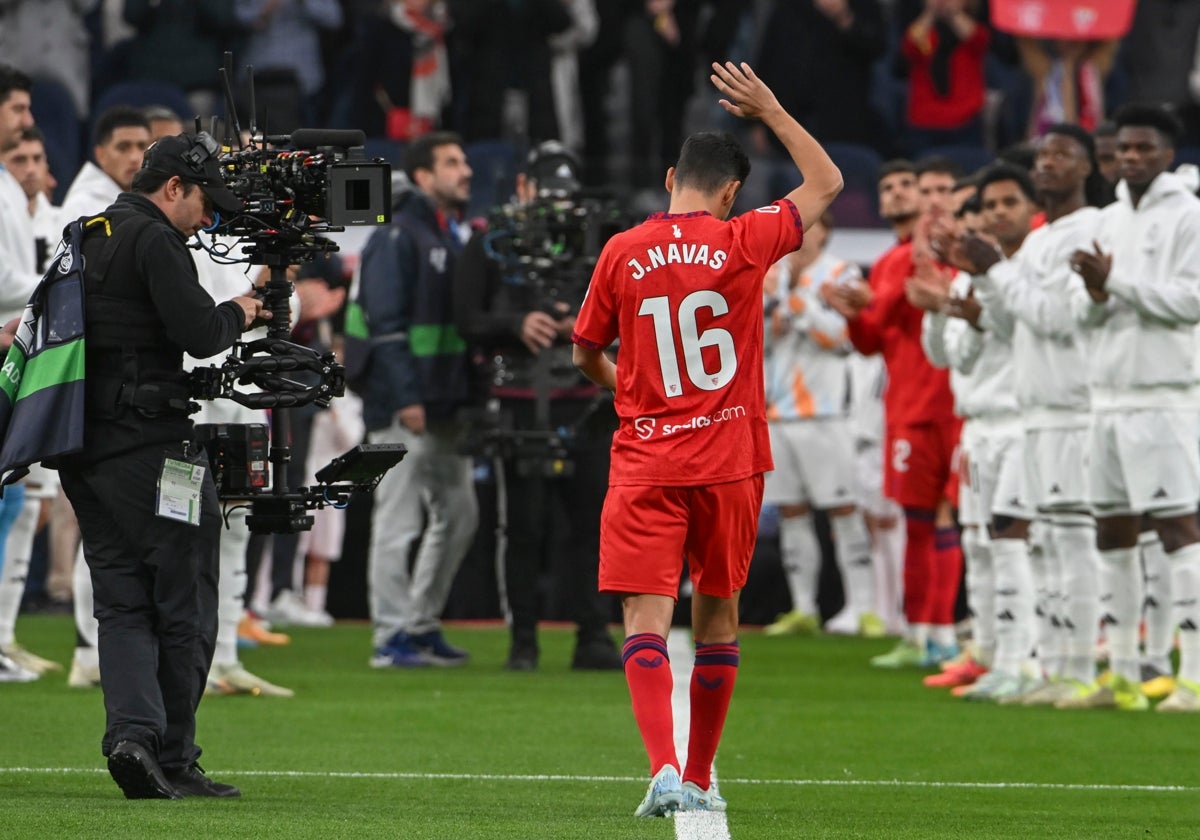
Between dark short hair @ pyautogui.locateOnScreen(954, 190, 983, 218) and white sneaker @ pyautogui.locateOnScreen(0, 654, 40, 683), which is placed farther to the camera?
dark short hair @ pyautogui.locateOnScreen(954, 190, 983, 218)

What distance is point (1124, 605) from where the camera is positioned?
10.0m

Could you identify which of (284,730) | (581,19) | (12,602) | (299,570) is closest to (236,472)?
(284,730)

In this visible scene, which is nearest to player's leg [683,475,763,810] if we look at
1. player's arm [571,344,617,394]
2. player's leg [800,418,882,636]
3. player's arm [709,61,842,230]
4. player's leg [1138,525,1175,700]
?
player's arm [571,344,617,394]

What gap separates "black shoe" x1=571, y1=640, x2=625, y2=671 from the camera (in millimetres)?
11727

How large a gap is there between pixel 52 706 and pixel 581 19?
30.4 feet

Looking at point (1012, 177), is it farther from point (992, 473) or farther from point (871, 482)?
point (871, 482)

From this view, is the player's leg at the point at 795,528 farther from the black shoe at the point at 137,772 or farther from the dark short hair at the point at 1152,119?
the black shoe at the point at 137,772

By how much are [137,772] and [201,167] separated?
6.22 ft

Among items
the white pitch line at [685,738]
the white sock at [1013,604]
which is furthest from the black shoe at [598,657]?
the white sock at [1013,604]

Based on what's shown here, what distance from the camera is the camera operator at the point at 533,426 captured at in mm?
11547

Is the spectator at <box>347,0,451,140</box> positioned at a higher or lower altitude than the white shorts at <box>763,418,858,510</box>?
higher

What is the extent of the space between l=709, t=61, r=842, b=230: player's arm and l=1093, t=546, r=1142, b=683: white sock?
13.8 ft

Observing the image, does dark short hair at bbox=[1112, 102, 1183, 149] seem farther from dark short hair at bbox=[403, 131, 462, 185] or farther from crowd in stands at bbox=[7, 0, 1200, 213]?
crowd in stands at bbox=[7, 0, 1200, 213]

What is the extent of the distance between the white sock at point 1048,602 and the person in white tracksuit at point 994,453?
0.23 feet
